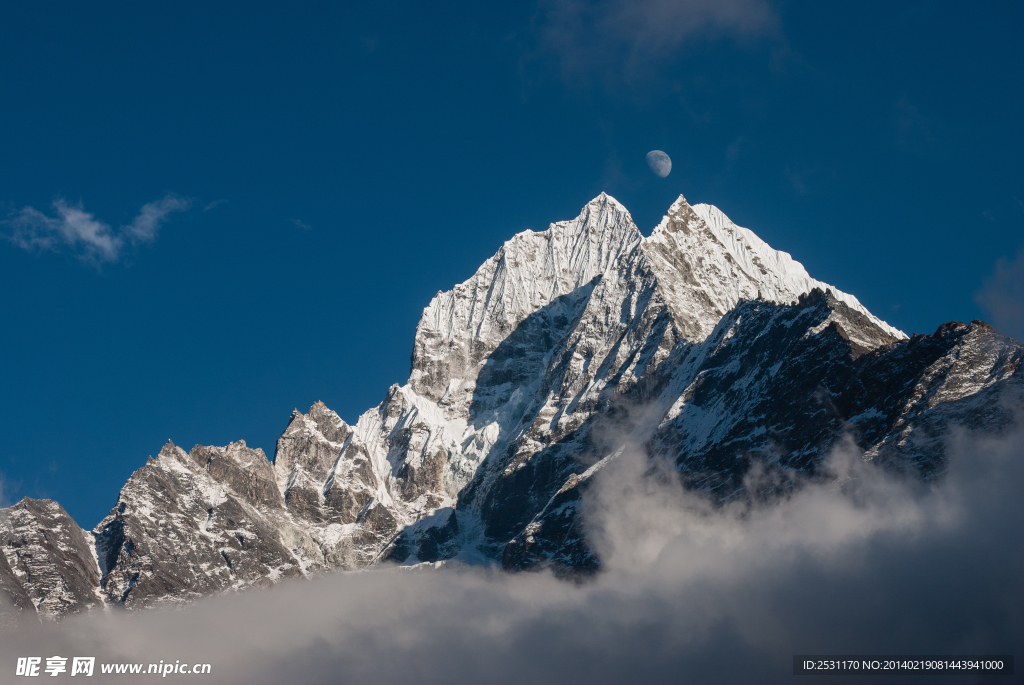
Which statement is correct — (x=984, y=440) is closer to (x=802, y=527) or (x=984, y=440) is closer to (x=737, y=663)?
(x=802, y=527)

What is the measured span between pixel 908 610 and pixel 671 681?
31.2 m

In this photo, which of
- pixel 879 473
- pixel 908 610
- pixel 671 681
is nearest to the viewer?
pixel 908 610

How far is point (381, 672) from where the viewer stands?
7510 inches

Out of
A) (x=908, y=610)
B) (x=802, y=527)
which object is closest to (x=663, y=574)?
(x=802, y=527)

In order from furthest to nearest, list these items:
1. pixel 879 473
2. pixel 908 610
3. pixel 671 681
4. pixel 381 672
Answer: pixel 381 672 → pixel 879 473 → pixel 671 681 → pixel 908 610

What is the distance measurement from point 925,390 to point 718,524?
3895cm

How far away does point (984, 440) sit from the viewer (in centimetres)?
16612

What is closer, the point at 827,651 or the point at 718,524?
the point at 827,651

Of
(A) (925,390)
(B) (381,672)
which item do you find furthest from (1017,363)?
(B) (381,672)

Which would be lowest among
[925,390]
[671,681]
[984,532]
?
[671,681]

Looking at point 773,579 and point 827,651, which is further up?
point 773,579

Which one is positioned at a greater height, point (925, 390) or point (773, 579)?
point (925, 390)

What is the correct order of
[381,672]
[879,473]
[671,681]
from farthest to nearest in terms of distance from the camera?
[381,672], [879,473], [671,681]

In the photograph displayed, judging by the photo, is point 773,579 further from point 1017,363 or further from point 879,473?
point 1017,363
